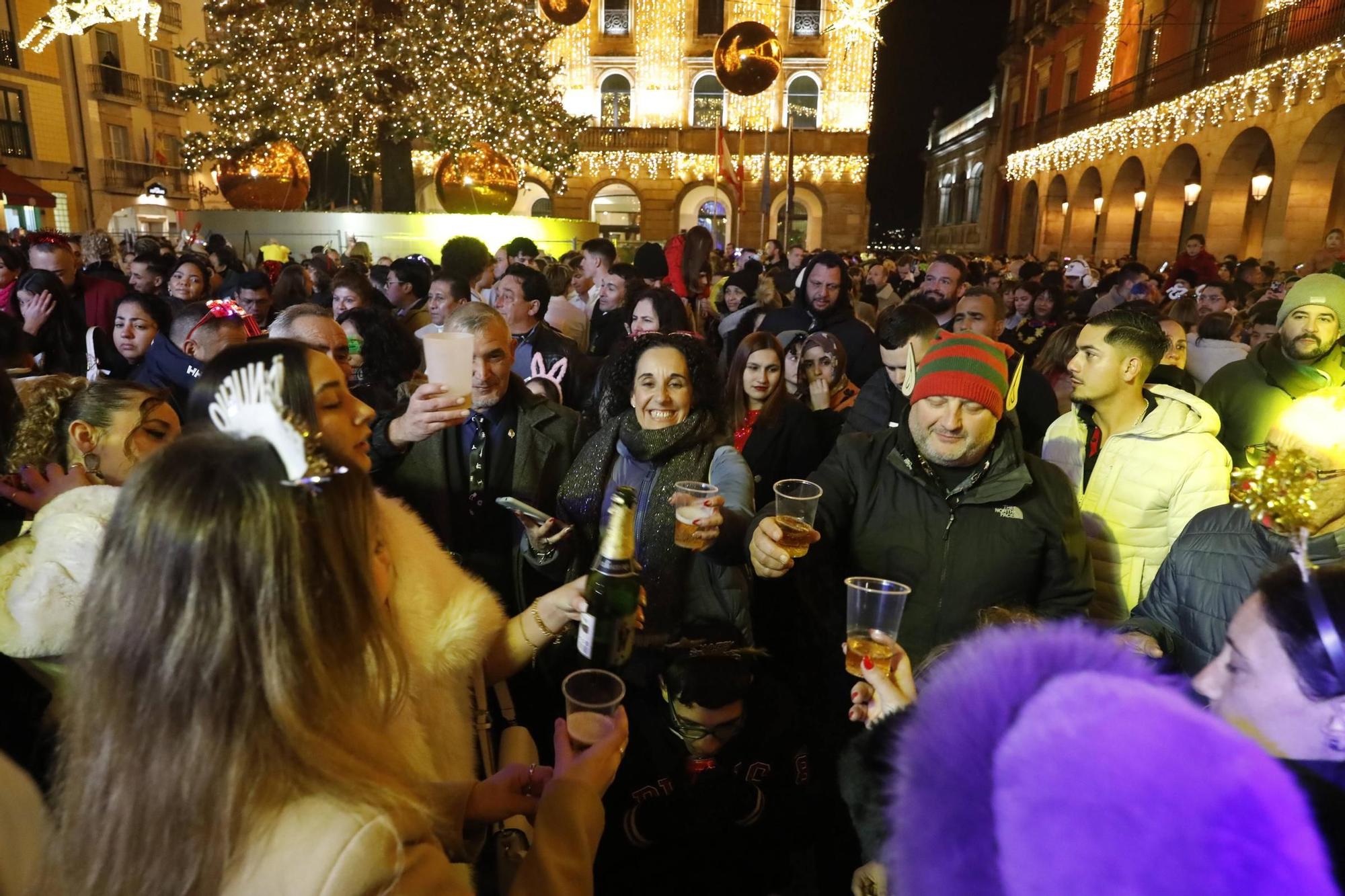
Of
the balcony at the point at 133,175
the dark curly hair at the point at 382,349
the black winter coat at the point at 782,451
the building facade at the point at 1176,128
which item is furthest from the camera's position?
the balcony at the point at 133,175

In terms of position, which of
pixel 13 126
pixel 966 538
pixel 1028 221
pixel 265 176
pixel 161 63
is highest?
pixel 161 63

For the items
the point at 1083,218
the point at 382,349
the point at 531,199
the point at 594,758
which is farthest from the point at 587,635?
the point at 531,199

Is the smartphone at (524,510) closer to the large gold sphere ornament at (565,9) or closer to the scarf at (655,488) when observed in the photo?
the scarf at (655,488)

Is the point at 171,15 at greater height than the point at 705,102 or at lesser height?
greater

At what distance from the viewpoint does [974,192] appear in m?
46.9

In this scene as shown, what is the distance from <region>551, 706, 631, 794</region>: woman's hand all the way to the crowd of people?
0.04 ft

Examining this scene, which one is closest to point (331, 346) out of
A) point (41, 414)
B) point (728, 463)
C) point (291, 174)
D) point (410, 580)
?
point (41, 414)

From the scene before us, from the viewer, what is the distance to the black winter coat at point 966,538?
2.48 meters

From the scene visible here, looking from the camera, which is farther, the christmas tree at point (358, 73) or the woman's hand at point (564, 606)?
the christmas tree at point (358, 73)

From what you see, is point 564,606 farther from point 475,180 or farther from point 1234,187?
point 1234,187

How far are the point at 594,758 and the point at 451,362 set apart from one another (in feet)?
4.49

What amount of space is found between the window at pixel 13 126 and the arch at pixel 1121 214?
3941 cm

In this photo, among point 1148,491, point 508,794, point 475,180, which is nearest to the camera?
point 508,794

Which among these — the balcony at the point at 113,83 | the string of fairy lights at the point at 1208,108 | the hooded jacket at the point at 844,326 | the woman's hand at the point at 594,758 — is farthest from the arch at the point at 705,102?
the woman's hand at the point at 594,758
